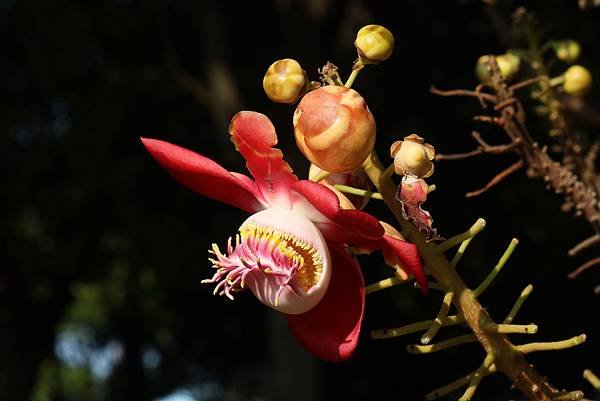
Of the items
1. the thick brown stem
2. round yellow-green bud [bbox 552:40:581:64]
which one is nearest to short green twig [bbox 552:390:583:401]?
the thick brown stem

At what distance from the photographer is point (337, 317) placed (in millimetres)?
548

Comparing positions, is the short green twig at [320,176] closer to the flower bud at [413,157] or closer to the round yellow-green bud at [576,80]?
the flower bud at [413,157]

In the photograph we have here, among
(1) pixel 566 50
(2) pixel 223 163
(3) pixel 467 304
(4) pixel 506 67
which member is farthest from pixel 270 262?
(2) pixel 223 163

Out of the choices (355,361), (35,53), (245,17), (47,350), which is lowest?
(47,350)

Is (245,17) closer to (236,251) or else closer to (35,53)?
(35,53)

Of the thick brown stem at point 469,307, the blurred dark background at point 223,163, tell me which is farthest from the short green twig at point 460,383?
Result: the blurred dark background at point 223,163

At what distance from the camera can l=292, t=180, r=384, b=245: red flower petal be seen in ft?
1.61

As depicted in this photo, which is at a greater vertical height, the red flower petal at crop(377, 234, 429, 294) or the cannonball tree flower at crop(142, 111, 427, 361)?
the red flower petal at crop(377, 234, 429, 294)

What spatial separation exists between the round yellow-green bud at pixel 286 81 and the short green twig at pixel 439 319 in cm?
14

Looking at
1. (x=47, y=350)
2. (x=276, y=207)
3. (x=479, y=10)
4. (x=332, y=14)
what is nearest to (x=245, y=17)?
(x=332, y=14)

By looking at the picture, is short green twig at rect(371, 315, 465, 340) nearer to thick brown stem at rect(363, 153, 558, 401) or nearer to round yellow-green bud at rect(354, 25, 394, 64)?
thick brown stem at rect(363, 153, 558, 401)

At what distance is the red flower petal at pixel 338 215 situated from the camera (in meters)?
0.49

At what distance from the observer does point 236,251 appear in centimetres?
52

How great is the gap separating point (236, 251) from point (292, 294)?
0.13 ft
